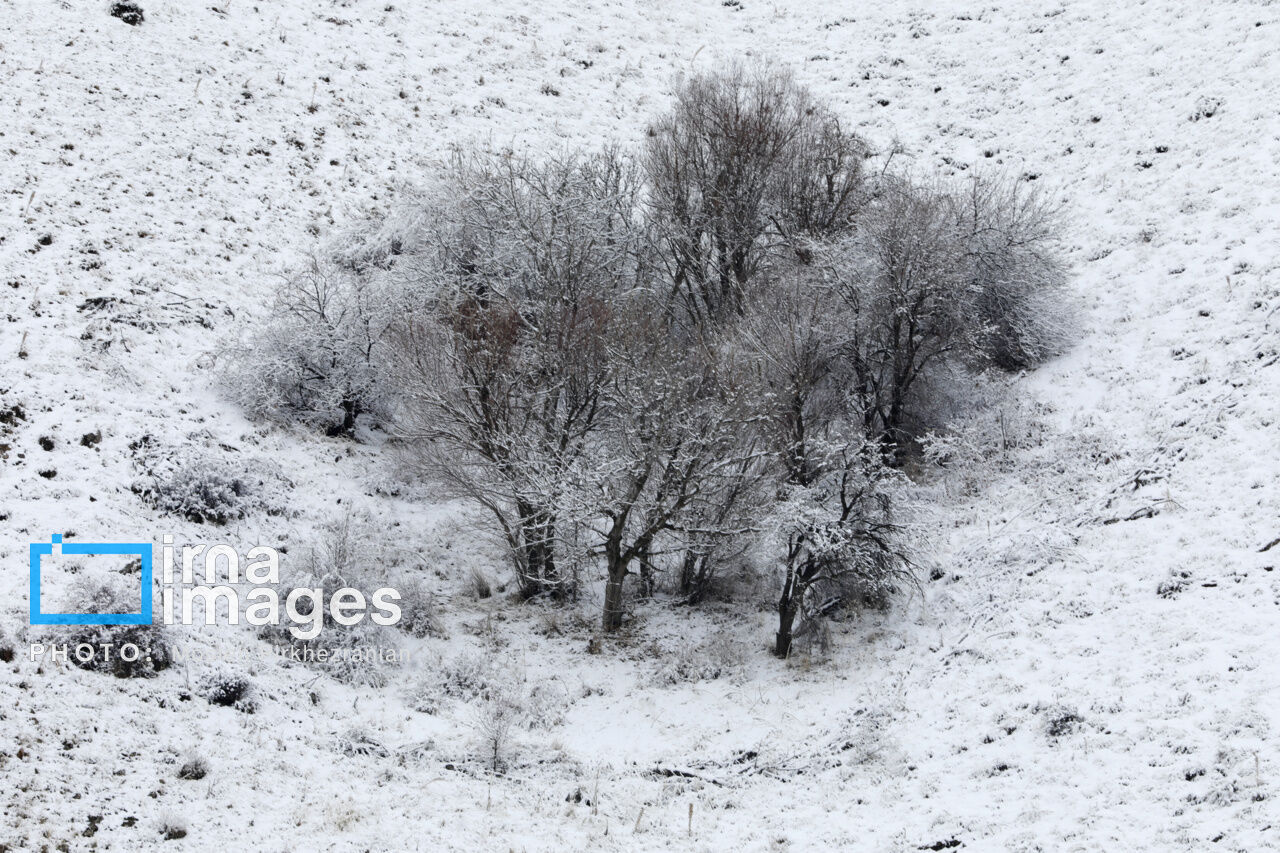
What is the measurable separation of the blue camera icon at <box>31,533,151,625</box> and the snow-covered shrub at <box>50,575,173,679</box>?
0.09 metres

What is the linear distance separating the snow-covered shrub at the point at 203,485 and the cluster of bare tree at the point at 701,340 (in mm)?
2994

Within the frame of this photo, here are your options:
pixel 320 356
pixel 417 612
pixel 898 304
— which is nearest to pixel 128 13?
pixel 320 356

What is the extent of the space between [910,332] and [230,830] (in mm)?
15639

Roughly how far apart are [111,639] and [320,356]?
9.55 metres

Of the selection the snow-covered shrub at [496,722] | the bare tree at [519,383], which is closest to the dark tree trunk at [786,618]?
the bare tree at [519,383]

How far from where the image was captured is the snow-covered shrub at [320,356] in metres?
21.6

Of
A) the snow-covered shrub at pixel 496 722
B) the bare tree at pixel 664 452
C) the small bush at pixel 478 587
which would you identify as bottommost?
the snow-covered shrub at pixel 496 722

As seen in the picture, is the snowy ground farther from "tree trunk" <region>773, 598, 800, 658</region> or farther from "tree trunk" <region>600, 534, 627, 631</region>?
"tree trunk" <region>600, 534, 627, 631</region>

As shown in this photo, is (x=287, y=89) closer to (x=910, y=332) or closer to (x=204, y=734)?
(x=910, y=332)

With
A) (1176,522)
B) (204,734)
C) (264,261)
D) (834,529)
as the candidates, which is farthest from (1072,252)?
(204,734)

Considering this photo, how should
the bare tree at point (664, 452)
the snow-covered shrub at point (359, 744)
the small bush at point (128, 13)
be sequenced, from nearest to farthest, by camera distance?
the snow-covered shrub at point (359, 744)
the bare tree at point (664, 452)
the small bush at point (128, 13)

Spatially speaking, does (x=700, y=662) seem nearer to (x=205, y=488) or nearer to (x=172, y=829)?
(x=172, y=829)

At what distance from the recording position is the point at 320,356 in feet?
73.4

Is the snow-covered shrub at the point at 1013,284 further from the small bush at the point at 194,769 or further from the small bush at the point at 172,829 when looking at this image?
the small bush at the point at 172,829
